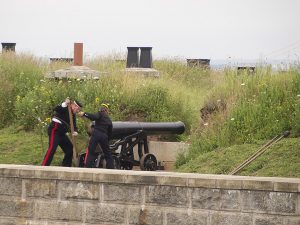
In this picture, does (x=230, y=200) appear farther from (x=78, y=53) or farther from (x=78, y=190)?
(x=78, y=53)

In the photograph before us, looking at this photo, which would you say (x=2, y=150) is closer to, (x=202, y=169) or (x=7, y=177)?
(x=202, y=169)

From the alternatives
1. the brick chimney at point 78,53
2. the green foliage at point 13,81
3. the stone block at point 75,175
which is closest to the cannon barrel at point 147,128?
the green foliage at point 13,81

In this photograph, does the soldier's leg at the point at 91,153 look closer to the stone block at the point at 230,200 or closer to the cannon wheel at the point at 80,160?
the cannon wheel at the point at 80,160

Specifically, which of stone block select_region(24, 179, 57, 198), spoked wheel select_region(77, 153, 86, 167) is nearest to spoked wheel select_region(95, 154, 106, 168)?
spoked wheel select_region(77, 153, 86, 167)

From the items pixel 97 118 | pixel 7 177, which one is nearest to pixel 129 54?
pixel 97 118

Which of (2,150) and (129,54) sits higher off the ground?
(129,54)

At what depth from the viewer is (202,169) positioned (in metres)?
18.7

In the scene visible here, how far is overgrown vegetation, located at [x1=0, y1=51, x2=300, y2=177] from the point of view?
19.7 meters

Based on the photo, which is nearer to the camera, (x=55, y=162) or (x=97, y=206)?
(x=97, y=206)

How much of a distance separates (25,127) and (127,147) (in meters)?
4.78

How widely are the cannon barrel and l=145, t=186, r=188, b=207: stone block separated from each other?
7620 mm

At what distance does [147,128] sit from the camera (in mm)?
Result: 22031

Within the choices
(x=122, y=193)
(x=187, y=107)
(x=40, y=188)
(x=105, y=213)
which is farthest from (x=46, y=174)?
(x=187, y=107)

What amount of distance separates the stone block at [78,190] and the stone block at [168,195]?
81 cm
